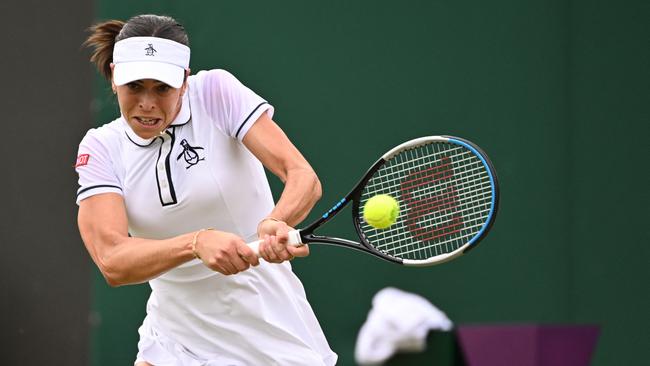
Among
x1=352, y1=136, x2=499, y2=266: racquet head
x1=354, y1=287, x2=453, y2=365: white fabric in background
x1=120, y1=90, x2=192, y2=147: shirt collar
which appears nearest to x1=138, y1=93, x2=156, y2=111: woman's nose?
x1=120, y1=90, x2=192, y2=147: shirt collar

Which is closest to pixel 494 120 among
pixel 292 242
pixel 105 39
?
pixel 105 39

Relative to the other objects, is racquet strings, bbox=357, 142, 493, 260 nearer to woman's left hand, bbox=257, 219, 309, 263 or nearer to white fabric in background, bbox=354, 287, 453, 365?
woman's left hand, bbox=257, 219, 309, 263

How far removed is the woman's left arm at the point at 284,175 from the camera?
255 cm

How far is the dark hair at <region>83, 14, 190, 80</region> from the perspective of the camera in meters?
2.64

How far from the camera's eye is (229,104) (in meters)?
2.75

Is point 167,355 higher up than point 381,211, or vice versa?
point 381,211

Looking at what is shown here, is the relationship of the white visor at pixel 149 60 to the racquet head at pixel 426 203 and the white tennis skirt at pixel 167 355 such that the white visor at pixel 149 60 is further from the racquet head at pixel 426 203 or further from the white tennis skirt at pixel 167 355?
the white tennis skirt at pixel 167 355

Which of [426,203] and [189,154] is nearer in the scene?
[189,154]

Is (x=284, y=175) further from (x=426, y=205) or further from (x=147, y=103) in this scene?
(x=426, y=205)

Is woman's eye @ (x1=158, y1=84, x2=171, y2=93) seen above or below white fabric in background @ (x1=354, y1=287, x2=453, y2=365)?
above

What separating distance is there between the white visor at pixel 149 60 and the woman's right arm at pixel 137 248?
1.00 feet

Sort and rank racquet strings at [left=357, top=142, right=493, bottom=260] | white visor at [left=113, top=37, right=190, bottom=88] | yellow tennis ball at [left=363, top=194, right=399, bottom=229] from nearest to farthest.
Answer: white visor at [left=113, top=37, right=190, bottom=88]
yellow tennis ball at [left=363, top=194, right=399, bottom=229]
racquet strings at [left=357, top=142, right=493, bottom=260]

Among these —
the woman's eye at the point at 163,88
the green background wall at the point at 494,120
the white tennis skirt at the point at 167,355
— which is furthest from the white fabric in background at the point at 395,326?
the woman's eye at the point at 163,88

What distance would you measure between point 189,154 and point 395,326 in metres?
1.73
